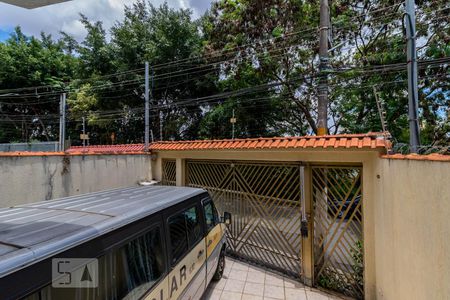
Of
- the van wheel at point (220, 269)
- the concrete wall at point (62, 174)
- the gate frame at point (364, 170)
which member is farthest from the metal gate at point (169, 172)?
the van wheel at point (220, 269)

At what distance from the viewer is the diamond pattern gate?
4781 millimetres

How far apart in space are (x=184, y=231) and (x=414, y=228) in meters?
2.29

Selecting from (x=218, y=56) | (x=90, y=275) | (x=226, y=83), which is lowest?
(x=90, y=275)

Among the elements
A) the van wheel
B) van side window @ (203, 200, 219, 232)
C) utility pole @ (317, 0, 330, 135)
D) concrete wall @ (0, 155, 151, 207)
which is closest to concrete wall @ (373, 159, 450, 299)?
van side window @ (203, 200, 219, 232)

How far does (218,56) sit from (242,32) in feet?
5.72

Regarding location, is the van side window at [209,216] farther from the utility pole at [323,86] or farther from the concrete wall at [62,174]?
the concrete wall at [62,174]

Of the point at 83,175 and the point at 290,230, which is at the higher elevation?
the point at 83,175

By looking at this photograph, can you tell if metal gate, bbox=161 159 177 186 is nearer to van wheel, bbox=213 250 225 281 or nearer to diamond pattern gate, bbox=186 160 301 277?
diamond pattern gate, bbox=186 160 301 277

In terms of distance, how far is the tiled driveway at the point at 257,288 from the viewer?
13.3 feet

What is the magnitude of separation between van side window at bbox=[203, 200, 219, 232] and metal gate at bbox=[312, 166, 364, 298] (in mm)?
1931

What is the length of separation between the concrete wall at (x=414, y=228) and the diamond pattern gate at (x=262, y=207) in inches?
64.0

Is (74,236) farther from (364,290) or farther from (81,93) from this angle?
(81,93)

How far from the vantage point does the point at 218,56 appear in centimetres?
1224

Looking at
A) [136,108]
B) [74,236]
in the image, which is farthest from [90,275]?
[136,108]
